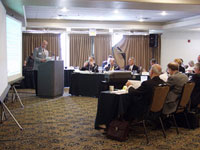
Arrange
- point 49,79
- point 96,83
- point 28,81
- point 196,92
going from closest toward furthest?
1. point 196,92
2. point 49,79
3. point 96,83
4. point 28,81

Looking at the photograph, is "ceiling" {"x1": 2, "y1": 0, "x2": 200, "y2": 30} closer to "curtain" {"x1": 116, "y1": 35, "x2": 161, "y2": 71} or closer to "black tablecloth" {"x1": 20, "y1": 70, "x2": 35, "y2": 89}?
"curtain" {"x1": 116, "y1": 35, "x2": 161, "y2": 71}

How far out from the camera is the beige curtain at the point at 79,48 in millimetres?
12773

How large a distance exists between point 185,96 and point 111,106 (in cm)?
137

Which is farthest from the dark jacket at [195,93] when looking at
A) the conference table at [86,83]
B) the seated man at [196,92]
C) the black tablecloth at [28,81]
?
the black tablecloth at [28,81]

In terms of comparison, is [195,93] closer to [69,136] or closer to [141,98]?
[141,98]

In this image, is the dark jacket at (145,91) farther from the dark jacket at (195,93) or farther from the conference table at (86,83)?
the conference table at (86,83)

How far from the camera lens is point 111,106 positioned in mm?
4230

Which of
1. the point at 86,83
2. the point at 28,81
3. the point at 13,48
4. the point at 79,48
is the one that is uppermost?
the point at 79,48

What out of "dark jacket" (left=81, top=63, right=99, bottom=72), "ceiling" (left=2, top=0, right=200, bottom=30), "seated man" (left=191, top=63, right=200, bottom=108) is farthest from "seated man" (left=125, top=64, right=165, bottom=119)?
"dark jacket" (left=81, top=63, right=99, bottom=72)

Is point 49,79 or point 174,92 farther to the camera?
point 49,79

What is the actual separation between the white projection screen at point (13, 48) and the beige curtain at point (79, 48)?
22.0ft

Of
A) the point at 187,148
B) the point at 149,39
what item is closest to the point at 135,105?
the point at 187,148

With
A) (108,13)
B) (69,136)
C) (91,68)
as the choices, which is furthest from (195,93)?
(108,13)

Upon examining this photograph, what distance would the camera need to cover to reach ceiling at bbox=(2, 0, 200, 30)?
6742 mm
